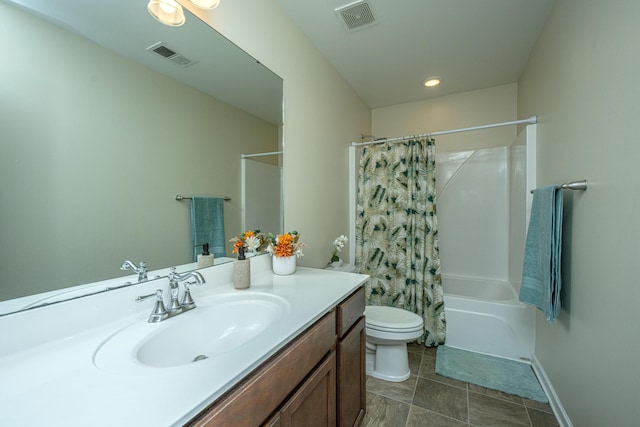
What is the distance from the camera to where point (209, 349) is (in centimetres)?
92

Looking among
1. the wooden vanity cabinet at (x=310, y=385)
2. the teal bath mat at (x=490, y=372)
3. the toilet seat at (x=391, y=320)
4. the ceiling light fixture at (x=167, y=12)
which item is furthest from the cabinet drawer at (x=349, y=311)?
the ceiling light fixture at (x=167, y=12)

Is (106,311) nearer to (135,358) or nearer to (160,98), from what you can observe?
(135,358)

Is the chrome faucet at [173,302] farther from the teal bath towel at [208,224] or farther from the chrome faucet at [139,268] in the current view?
the teal bath towel at [208,224]

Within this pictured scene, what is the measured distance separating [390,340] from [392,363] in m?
0.24

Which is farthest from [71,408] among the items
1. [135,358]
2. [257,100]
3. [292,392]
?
[257,100]

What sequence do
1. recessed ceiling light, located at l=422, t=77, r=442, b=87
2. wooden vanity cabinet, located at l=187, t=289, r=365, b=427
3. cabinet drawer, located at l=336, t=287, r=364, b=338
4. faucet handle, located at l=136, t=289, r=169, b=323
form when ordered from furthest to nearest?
1. recessed ceiling light, located at l=422, t=77, r=442, b=87
2. cabinet drawer, located at l=336, t=287, r=364, b=338
3. faucet handle, located at l=136, t=289, r=169, b=323
4. wooden vanity cabinet, located at l=187, t=289, r=365, b=427

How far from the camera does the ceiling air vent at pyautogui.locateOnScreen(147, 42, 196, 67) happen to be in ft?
3.41

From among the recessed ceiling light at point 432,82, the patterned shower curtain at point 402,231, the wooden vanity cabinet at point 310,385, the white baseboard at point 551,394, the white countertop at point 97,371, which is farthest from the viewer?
the recessed ceiling light at point 432,82

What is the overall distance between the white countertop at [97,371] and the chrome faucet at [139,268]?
0.12ft

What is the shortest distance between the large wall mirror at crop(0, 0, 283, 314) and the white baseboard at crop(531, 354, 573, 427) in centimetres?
213

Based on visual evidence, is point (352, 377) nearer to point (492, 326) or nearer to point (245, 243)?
point (245, 243)

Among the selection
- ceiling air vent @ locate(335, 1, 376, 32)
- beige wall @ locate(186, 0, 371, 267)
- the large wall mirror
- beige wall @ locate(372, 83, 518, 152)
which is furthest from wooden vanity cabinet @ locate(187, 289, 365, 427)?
beige wall @ locate(372, 83, 518, 152)

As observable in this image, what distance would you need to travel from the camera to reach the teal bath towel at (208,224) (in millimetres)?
1179

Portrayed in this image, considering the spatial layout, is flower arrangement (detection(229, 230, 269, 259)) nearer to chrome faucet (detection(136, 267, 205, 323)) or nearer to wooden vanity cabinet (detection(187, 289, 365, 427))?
chrome faucet (detection(136, 267, 205, 323))
